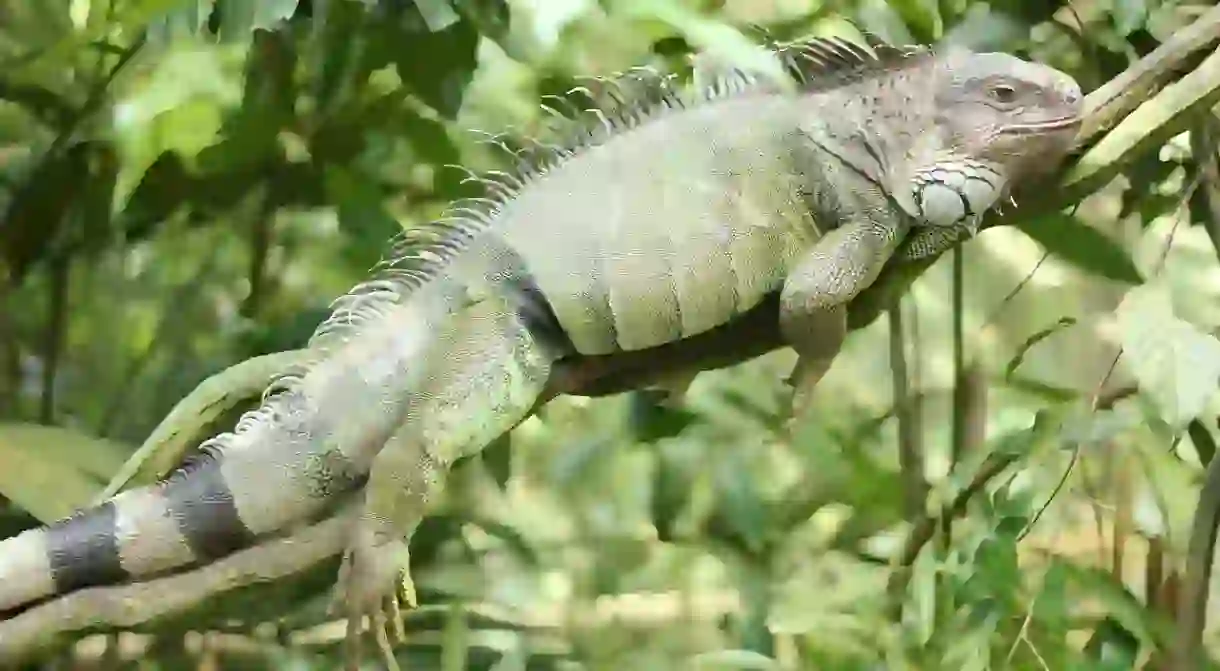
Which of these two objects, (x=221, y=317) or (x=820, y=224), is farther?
(x=221, y=317)

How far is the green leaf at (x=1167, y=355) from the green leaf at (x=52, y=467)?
95 centimetres

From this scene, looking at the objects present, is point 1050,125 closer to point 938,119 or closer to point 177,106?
point 938,119

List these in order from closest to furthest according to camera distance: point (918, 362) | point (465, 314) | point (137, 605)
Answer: point (137, 605) → point (465, 314) → point (918, 362)

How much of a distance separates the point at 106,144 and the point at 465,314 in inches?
26.0

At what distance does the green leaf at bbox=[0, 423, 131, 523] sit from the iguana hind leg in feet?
0.95

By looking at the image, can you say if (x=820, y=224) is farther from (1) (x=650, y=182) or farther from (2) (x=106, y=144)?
(2) (x=106, y=144)

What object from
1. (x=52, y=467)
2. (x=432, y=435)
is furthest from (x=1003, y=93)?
(x=52, y=467)

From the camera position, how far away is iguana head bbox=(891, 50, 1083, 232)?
97cm

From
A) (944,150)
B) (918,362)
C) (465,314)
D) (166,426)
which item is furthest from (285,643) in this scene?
(918,362)

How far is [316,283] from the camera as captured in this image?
4.74 ft

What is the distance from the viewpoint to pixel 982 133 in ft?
3.29

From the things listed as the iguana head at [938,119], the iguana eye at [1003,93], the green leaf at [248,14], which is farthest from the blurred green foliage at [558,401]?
the iguana eye at [1003,93]

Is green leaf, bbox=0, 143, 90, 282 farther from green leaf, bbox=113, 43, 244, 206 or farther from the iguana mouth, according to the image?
the iguana mouth

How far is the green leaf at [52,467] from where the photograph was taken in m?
0.98
